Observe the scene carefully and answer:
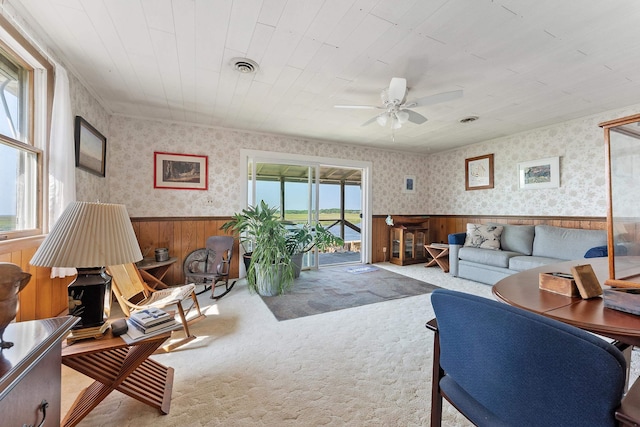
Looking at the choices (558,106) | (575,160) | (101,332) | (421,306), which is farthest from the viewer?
(575,160)

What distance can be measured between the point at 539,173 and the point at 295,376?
4530mm

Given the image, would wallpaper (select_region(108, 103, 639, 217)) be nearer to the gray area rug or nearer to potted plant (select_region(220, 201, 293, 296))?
potted plant (select_region(220, 201, 293, 296))

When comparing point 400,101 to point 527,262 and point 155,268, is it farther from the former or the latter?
point 155,268

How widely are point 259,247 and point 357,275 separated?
1.79 meters

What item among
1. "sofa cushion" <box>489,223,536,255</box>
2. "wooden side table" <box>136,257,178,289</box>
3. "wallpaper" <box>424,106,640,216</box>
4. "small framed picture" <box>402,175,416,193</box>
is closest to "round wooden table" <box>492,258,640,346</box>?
"sofa cushion" <box>489,223,536,255</box>

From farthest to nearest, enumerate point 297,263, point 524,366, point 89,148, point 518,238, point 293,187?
point 293,187 → point 297,263 → point 518,238 → point 89,148 → point 524,366

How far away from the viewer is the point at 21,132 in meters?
1.88

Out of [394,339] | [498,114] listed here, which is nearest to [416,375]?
[394,339]

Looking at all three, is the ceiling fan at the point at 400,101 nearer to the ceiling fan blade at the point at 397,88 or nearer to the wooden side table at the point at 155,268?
the ceiling fan blade at the point at 397,88

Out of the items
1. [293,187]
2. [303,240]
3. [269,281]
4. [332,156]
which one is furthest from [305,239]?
[332,156]

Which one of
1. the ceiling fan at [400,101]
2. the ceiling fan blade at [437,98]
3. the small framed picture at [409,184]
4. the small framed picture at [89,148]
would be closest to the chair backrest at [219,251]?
the small framed picture at [89,148]

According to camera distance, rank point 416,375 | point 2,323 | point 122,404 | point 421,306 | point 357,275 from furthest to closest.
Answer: point 357,275 < point 421,306 < point 416,375 < point 122,404 < point 2,323

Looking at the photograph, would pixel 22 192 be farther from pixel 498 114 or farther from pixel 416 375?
pixel 498 114

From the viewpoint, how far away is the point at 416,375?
1770 mm
